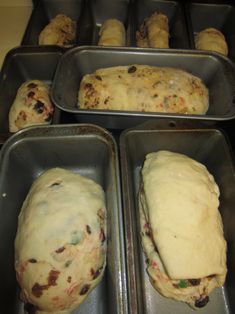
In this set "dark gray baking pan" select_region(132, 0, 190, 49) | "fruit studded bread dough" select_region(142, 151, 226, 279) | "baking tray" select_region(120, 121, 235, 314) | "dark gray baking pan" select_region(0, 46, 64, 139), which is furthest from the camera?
"dark gray baking pan" select_region(132, 0, 190, 49)

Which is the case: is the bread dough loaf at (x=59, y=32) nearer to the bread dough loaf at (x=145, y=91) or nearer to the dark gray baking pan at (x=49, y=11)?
the dark gray baking pan at (x=49, y=11)

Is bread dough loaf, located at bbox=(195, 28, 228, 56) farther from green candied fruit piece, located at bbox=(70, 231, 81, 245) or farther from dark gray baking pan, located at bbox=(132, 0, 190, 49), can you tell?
green candied fruit piece, located at bbox=(70, 231, 81, 245)

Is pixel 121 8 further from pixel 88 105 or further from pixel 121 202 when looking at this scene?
pixel 121 202

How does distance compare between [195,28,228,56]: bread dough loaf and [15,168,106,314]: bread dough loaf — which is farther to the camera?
[195,28,228,56]: bread dough loaf

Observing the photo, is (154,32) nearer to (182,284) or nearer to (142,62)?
(142,62)

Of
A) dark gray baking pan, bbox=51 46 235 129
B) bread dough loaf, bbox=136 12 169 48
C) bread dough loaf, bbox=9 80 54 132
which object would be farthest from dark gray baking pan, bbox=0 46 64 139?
bread dough loaf, bbox=136 12 169 48

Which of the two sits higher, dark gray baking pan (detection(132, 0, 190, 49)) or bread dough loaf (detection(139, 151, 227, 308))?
dark gray baking pan (detection(132, 0, 190, 49))

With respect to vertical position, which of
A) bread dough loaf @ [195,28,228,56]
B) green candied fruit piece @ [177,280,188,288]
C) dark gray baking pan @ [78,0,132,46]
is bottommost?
green candied fruit piece @ [177,280,188,288]

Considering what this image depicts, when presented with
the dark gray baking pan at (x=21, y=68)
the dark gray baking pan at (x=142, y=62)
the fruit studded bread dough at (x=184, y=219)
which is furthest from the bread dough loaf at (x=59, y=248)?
the dark gray baking pan at (x=21, y=68)
